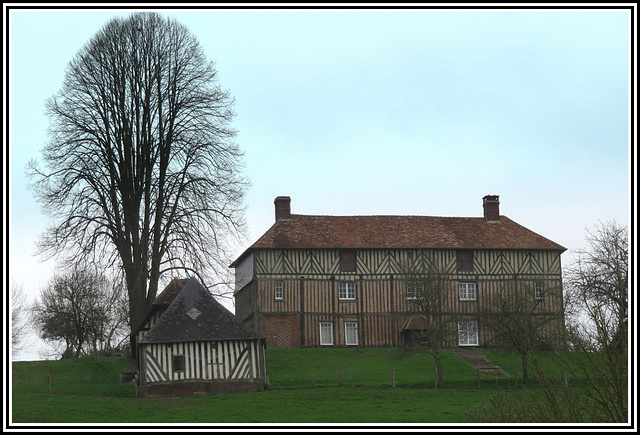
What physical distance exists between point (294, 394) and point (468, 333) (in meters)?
15.1

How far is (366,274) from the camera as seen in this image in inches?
1670

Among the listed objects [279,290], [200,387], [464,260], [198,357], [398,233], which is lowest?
[200,387]

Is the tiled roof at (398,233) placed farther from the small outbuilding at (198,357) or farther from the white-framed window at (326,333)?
the small outbuilding at (198,357)

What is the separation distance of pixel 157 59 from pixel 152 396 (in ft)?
44.3

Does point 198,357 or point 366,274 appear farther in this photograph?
point 366,274

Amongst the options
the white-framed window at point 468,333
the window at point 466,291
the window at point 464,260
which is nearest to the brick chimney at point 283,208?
the window at point 464,260

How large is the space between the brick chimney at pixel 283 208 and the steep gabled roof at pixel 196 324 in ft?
46.0

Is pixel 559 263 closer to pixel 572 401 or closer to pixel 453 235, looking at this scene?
pixel 453 235

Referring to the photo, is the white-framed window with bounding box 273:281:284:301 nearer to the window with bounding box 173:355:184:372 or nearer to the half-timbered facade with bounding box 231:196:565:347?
the half-timbered facade with bounding box 231:196:565:347

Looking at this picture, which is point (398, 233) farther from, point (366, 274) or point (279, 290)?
point (279, 290)

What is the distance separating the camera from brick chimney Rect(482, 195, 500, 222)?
152 ft

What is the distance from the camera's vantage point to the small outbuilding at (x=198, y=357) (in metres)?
28.7

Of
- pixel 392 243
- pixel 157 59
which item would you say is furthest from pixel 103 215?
pixel 392 243

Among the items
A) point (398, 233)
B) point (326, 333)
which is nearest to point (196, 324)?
point (326, 333)
